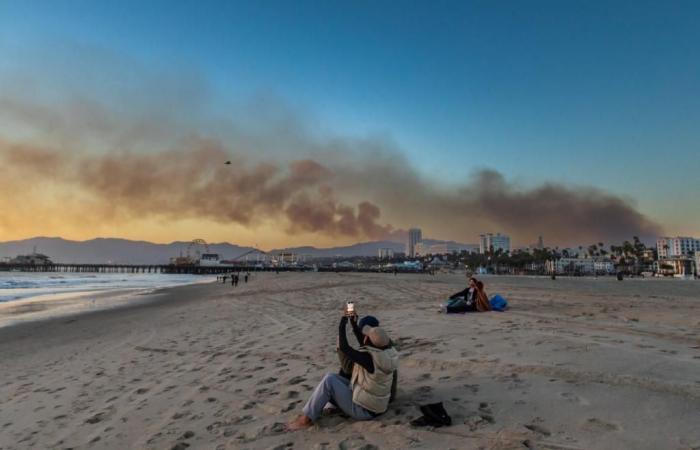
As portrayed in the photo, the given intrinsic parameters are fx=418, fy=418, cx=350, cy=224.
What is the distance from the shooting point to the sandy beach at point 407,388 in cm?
363

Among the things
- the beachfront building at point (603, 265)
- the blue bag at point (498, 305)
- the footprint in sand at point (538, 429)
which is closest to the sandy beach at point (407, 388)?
the footprint in sand at point (538, 429)

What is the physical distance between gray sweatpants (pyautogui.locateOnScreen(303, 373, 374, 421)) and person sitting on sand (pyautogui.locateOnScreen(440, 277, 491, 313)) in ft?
24.5

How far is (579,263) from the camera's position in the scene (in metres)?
158

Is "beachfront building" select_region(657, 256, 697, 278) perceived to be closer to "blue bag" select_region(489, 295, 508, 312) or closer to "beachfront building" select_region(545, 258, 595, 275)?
"beachfront building" select_region(545, 258, 595, 275)

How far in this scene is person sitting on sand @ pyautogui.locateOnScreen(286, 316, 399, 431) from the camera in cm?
404

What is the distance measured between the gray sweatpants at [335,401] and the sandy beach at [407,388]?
0.42 feet

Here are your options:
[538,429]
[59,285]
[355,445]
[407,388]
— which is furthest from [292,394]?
[59,285]

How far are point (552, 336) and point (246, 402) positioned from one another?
523 centimetres

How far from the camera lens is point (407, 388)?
4984 millimetres

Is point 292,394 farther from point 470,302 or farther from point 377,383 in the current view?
point 470,302

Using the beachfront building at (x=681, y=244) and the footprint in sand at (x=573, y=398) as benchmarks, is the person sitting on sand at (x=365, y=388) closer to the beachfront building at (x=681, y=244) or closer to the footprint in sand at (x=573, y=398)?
the footprint in sand at (x=573, y=398)

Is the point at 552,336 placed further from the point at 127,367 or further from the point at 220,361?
the point at 127,367

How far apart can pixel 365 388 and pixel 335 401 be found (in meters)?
0.35

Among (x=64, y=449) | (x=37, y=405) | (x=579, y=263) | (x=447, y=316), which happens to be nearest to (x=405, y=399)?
(x=64, y=449)
